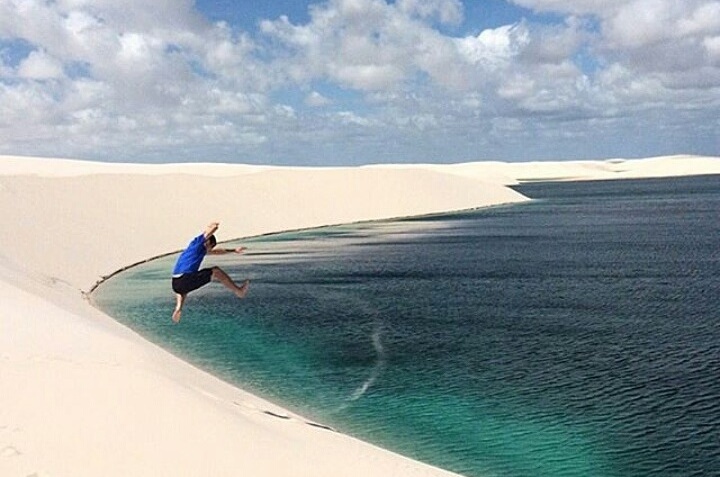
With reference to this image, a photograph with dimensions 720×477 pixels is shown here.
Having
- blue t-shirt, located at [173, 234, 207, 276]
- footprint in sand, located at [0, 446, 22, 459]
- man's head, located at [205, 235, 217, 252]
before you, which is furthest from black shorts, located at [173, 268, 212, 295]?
footprint in sand, located at [0, 446, 22, 459]

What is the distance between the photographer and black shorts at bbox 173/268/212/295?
16.0 m

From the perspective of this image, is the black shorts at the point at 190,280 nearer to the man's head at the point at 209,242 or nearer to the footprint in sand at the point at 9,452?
the man's head at the point at 209,242

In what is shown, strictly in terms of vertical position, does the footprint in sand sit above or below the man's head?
below

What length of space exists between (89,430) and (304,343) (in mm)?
17405

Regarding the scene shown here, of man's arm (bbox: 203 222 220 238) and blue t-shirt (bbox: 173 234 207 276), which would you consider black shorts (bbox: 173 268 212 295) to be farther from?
man's arm (bbox: 203 222 220 238)

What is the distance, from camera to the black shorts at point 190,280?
52.6ft

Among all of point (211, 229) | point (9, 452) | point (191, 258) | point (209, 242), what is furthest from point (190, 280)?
point (9, 452)

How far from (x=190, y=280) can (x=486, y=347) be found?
14392mm

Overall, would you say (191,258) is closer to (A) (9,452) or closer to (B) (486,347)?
(A) (9,452)

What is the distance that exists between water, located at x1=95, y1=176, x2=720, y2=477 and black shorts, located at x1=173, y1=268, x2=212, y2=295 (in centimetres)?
576

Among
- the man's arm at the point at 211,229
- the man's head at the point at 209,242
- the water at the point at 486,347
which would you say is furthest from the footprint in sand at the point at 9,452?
the water at the point at 486,347

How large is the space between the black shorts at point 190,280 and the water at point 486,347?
5761 mm

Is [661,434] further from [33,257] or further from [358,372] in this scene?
[33,257]

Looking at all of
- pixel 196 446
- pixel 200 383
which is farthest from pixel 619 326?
pixel 196 446
